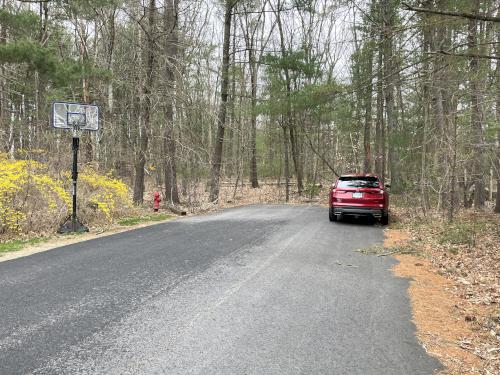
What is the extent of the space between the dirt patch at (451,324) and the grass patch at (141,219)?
817 cm

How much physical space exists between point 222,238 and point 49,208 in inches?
194

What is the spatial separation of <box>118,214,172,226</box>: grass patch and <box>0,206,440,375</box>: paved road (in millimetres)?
3926

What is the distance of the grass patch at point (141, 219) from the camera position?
1195cm

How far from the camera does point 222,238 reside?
362 inches

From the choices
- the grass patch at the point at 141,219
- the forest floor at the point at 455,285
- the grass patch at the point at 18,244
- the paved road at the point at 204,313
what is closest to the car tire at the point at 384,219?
the forest floor at the point at 455,285

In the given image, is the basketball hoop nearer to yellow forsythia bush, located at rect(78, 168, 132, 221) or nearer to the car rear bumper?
yellow forsythia bush, located at rect(78, 168, 132, 221)

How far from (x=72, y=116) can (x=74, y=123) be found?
0.20m

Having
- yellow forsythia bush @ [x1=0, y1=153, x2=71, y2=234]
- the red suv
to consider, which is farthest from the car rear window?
yellow forsythia bush @ [x1=0, y1=153, x2=71, y2=234]

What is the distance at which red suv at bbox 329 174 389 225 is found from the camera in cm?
1226

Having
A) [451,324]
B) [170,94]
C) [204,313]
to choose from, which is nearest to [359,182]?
[451,324]

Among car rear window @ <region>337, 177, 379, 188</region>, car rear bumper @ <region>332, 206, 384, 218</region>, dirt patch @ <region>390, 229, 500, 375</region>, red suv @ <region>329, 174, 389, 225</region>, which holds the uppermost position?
car rear window @ <region>337, 177, 379, 188</region>

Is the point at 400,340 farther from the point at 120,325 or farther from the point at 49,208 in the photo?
the point at 49,208

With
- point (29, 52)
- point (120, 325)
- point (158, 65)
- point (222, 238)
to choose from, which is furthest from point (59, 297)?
point (158, 65)

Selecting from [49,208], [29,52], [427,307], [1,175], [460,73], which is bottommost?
[427,307]
